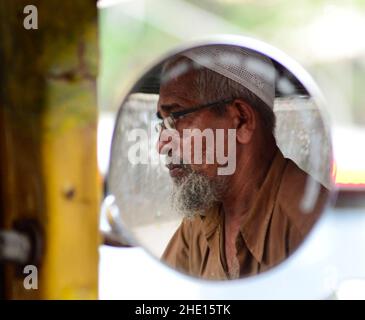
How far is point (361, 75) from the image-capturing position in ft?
6.15

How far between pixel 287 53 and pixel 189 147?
450 mm

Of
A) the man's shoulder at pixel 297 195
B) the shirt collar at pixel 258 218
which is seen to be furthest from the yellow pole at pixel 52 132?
the man's shoulder at pixel 297 195

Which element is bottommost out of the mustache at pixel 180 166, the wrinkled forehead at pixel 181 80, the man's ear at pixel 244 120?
A: the mustache at pixel 180 166

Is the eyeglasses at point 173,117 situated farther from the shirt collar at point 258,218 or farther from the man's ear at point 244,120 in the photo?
the shirt collar at point 258,218

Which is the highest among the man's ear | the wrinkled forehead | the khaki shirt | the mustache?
the wrinkled forehead

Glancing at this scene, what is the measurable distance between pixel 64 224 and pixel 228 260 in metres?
0.47

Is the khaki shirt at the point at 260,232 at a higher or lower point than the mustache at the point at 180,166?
lower

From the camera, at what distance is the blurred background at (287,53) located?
1.70m

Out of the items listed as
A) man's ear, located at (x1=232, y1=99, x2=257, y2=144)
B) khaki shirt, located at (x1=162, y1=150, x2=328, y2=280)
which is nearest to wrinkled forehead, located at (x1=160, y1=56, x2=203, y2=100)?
man's ear, located at (x1=232, y1=99, x2=257, y2=144)

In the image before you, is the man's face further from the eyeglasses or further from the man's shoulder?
the man's shoulder

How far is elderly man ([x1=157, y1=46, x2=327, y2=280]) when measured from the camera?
1.60 meters

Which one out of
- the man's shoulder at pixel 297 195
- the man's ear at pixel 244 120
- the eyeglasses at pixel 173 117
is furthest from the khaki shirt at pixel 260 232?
the eyeglasses at pixel 173 117

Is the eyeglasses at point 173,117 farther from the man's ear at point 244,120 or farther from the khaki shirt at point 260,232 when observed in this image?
the khaki shirt at point 260,232

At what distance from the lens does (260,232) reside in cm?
164
